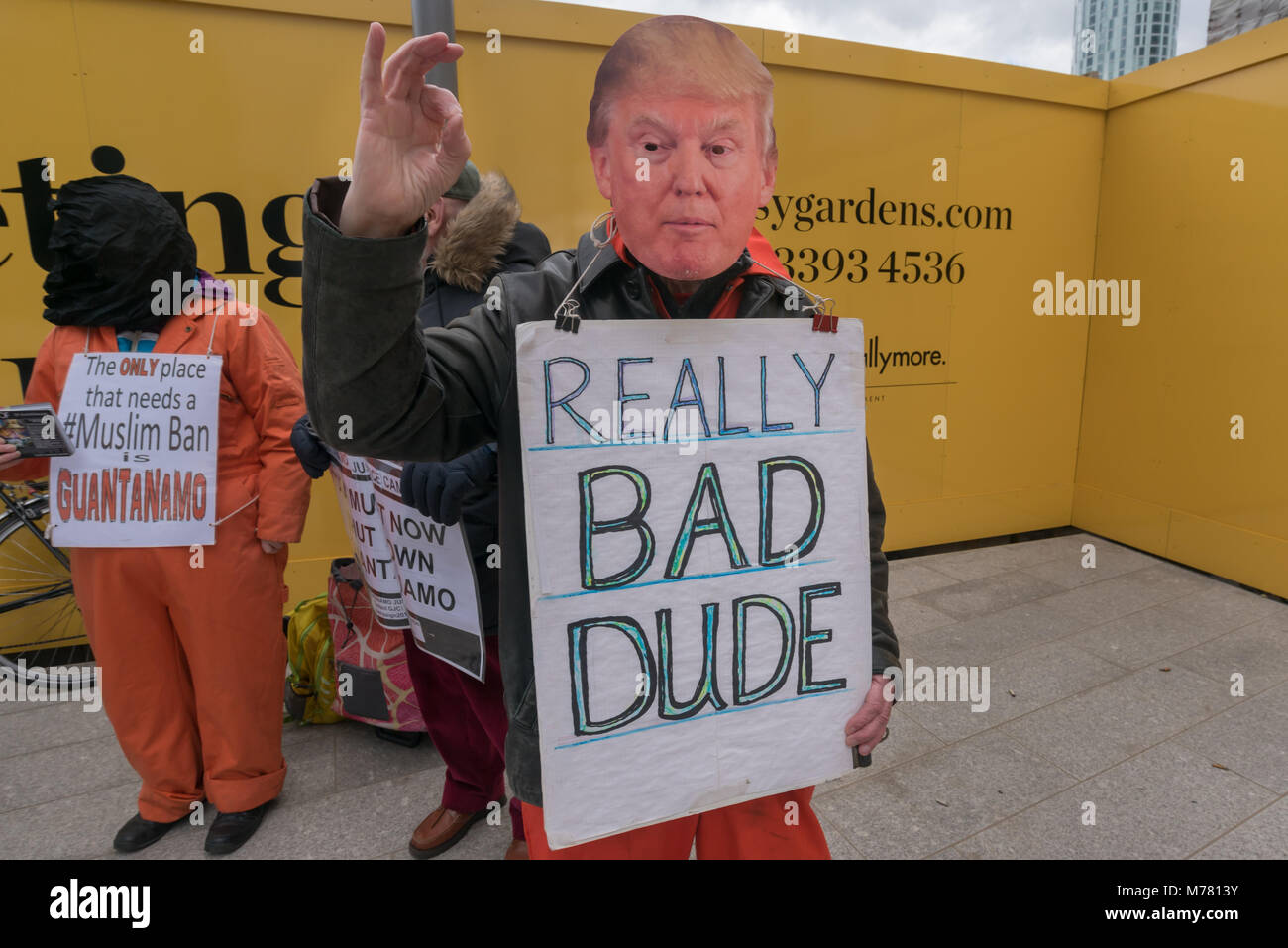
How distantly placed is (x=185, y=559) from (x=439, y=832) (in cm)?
111

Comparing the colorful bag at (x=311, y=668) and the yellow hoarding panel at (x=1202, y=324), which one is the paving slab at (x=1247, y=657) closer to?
the yellow hoarding panel at (x=1202, y=324)

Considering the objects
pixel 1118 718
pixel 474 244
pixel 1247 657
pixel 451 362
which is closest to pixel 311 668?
pixel 474 244

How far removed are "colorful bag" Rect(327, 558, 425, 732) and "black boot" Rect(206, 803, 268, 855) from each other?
48cm

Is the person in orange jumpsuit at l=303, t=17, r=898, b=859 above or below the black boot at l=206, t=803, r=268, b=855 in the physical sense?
above

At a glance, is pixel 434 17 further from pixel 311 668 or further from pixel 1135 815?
pixel 1135 815

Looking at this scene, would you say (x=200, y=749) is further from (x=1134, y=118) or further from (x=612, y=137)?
(x=1134, y=118)

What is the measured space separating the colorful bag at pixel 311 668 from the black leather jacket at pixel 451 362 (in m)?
1.98

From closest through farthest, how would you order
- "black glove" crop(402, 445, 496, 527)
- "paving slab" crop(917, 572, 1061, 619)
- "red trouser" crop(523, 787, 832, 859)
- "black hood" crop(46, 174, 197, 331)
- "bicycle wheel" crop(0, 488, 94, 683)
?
"red trouser" crop(523, 787, 832, 859), "black glove" crop(402, 445, 496, 527), "black hood" crop(46, 174, 197, 331), "bicycle wheel" crop(0, 488, 94, 683), "paving slab" crop(917, 572, 1061, 619)

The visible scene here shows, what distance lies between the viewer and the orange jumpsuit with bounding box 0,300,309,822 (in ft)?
7.23

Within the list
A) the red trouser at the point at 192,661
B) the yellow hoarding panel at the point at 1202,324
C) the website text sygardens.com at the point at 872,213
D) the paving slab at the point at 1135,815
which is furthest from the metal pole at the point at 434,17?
the yellow hoarding panel at the point at 1202,324

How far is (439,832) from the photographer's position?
7.59 feet

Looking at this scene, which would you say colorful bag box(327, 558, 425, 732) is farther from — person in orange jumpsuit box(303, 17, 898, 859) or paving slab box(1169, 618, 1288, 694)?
paving slab box(1169, 618, 1288, 694)

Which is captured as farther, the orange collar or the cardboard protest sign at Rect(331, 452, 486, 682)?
the cardboard protest sign at Rect(331, 452, 486, 682)

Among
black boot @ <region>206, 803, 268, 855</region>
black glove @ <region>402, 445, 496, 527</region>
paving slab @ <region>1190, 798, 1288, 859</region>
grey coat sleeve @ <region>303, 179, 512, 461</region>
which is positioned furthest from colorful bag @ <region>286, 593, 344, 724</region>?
paving slab @ <region>1190, 798, 1288, 859</region>
